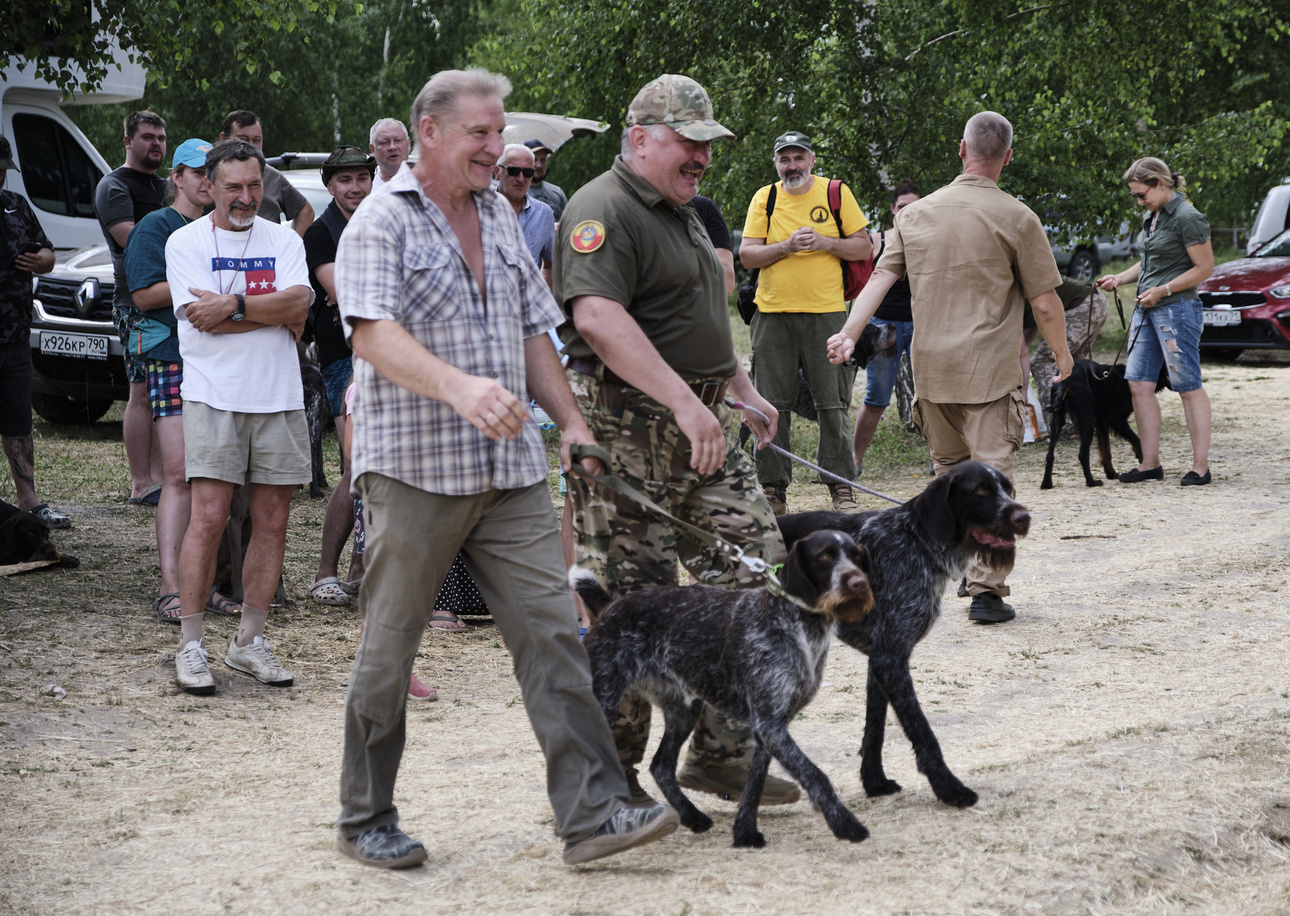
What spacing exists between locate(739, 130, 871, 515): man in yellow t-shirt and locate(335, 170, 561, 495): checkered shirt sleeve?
564cm

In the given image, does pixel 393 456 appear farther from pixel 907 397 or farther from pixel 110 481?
pixel 907 397

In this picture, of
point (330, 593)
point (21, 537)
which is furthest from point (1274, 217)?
point (21, 537)

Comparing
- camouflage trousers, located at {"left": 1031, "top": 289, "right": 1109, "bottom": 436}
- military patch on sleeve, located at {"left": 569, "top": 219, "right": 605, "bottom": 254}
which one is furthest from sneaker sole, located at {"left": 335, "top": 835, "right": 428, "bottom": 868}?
camouflage trousers, located at {"left": 1031, "top": 289, "right": 1109, "bottom": 436}

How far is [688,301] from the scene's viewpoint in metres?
4.15

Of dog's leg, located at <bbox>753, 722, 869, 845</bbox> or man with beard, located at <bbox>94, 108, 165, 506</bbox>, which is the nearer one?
dog's leg, located at <bbox>753, 722, 869, 845</bbox>

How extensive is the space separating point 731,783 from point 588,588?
80cm

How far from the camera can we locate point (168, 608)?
648 centimetres

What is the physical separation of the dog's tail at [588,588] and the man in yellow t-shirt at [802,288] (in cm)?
499

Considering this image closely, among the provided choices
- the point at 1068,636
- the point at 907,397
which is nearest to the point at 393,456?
the point at 1068,636

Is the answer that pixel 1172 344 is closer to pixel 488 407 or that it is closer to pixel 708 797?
pixel 708 797

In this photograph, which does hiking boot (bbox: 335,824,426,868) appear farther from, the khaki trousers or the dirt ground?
the khaki trousers

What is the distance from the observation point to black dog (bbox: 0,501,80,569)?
280 inches

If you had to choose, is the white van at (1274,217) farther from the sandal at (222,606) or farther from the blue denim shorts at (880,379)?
the sandal at (222,606)

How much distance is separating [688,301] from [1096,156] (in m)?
13.4
